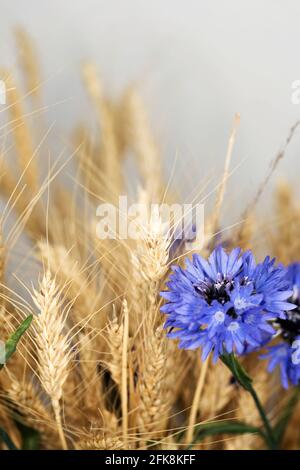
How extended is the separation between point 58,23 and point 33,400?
0.61 metres

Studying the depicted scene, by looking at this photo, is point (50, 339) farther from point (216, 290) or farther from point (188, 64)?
point (188, 64)

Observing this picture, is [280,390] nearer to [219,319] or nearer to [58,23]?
[219,319]

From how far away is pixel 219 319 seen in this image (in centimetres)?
47

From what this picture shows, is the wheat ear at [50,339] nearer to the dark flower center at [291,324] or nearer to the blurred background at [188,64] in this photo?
the dark flower center at [291,324]

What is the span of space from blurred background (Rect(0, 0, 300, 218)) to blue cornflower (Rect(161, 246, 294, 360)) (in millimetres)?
466

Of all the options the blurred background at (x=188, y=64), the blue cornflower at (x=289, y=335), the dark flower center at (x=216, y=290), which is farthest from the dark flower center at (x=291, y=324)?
the blurred background at (x=188, y=64)

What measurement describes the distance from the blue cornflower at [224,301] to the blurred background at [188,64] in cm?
47

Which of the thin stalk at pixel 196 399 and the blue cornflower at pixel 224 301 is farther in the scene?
the thin stalk at pixel 196 399

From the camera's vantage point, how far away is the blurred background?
98cm

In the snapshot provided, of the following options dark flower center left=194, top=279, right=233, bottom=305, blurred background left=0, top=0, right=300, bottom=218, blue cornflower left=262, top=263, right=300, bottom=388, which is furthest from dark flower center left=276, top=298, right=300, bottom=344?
blurred background left=0, top=0, right=300, bottom=218

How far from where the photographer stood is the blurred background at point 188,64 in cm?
98

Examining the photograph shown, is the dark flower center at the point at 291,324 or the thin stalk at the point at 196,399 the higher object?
the dark flower center at the point at 291,324
